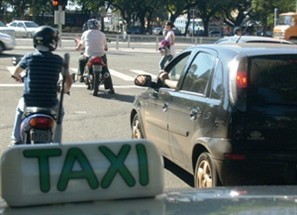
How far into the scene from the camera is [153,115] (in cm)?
788

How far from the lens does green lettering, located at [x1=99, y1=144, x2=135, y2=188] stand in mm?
2866

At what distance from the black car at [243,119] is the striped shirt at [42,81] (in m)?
1.35

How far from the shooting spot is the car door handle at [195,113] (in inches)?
256

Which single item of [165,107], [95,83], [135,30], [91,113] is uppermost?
[165,107]

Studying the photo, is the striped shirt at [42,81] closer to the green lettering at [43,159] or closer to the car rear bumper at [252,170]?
the car rear bumper at [252,170]

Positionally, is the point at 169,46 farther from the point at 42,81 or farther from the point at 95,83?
the point at 42,81

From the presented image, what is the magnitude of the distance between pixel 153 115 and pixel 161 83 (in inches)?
15.7

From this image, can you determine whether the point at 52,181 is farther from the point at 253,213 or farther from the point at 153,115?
the point at 153,115

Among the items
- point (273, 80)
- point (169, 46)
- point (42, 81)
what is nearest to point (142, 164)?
point (273, 80)

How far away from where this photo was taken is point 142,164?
9.66 feet

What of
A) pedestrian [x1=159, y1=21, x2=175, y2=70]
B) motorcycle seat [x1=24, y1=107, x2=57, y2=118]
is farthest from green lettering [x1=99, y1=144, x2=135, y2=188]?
pedestrian [x1=159, y1=21, x2=175, y2=70]

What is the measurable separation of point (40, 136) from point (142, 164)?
3.57m

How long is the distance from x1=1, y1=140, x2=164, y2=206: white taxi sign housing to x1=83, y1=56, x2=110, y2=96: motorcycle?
12.4 m

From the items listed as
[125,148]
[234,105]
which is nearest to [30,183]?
[125,148]
